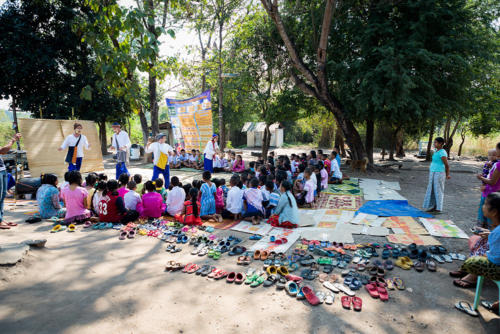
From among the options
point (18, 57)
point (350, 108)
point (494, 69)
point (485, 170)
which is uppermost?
point (18, 57)

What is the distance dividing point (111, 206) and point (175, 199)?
1.20m

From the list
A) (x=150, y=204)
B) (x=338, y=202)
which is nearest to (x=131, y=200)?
(x=150, y=204)

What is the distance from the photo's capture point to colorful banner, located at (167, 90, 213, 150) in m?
11.2

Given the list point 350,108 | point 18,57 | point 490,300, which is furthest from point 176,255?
point 18,57

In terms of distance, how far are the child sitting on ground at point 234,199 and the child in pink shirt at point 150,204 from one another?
1415 millimetres

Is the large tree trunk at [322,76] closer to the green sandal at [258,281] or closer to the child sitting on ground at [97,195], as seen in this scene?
the child sitting on ground at [97,195]

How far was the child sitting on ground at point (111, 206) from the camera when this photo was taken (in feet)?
17.3

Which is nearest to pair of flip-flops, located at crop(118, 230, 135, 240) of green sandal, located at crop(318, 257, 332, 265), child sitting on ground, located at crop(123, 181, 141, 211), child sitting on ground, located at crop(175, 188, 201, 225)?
child sitting on ground, located at crop(123, 181, 141, 211)

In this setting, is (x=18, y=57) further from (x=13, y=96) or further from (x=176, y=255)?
(x=176, y=255)

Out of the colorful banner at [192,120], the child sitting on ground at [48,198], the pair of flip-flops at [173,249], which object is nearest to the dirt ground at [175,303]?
the pair of flip-flops at [173,249]

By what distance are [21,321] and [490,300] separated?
464cm

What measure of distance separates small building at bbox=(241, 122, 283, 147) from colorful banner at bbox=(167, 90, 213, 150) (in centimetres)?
2040

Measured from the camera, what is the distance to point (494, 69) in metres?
10.2

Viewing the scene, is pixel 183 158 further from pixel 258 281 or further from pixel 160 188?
pixel 258 281
